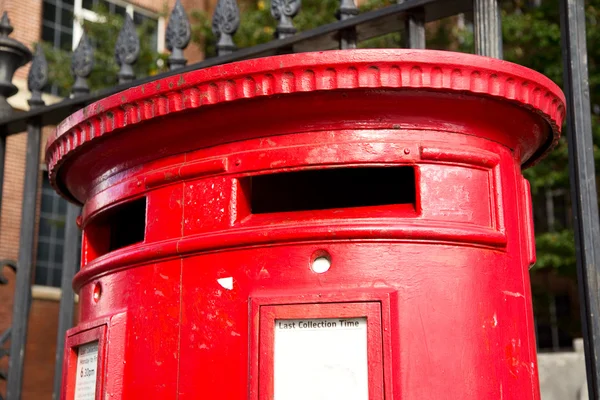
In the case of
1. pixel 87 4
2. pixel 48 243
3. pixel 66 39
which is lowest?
pixel 48 243

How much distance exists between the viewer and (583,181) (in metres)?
2.53

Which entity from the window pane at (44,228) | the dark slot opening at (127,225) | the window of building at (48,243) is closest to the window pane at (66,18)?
the window of building at (48,243)

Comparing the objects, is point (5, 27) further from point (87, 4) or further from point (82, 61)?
point (87, 4)

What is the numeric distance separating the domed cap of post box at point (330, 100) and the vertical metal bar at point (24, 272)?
→ 2176 mm

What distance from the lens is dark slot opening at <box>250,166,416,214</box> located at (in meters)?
2.43

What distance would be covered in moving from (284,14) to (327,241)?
2.00 meters

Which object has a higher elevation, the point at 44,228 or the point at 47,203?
the point at 47,203

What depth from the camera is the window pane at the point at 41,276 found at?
39.5 feet

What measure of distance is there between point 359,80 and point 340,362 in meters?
0.67

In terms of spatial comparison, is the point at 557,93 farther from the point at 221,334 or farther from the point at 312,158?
the point at 221,334

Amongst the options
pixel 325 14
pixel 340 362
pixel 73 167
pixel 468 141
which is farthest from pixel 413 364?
pixel 325 14

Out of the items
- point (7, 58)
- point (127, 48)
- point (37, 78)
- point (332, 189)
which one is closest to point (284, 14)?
point (127, 48)

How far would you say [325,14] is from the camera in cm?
1134

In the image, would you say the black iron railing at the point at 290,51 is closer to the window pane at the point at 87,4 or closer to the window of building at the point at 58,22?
the window of building at the point at 58,22
